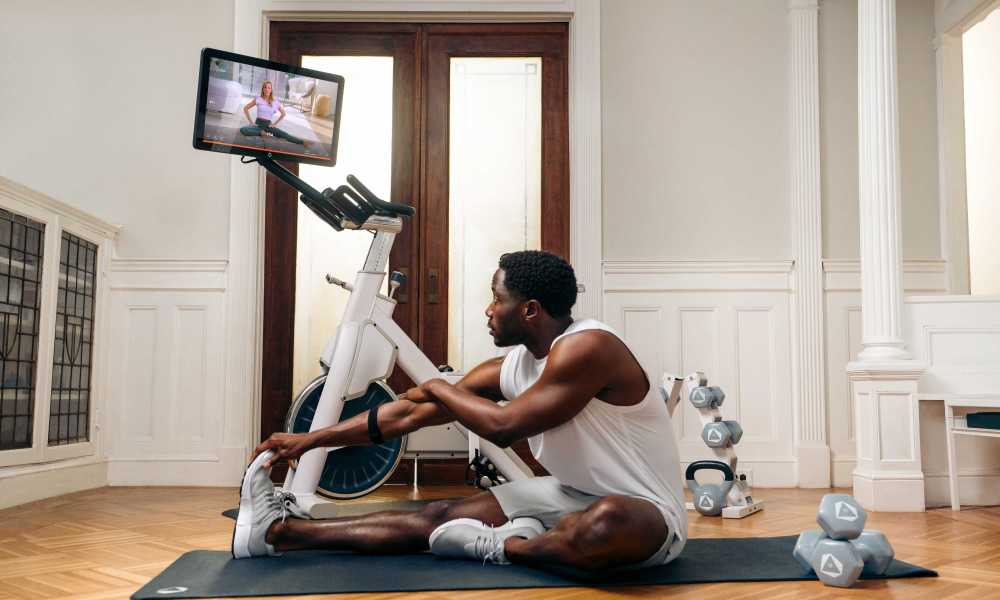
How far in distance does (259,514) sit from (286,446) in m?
0.26

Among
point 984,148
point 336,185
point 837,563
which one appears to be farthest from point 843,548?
point 984,148

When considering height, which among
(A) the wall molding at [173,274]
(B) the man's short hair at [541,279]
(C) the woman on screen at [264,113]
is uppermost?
(C) the woman on screen at [264,113]

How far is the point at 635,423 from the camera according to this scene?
85.2 inches

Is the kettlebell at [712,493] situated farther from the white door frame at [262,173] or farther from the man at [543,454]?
the white door frame at [262,173]

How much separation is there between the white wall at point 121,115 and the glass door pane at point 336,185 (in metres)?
0.47

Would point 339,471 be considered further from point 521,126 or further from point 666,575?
point 521,126

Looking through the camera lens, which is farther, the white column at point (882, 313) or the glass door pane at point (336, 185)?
the glass door pane at point (336, 185)

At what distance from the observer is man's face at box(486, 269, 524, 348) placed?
221cm

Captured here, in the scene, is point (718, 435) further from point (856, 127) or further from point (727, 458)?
point (856, 127)

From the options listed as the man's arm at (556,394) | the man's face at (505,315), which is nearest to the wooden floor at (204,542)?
the man's arm at (556,394)

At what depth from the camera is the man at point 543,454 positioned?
2.04 metres

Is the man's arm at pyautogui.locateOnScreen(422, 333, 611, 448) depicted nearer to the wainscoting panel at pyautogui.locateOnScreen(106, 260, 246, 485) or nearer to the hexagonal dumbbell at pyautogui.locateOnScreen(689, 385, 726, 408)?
the hexagonal dumbbell at pyautogui.locateOnScreen(689, 385, 726, 408)

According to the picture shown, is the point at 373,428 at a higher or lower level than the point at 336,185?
lower

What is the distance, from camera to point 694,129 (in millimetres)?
4703
